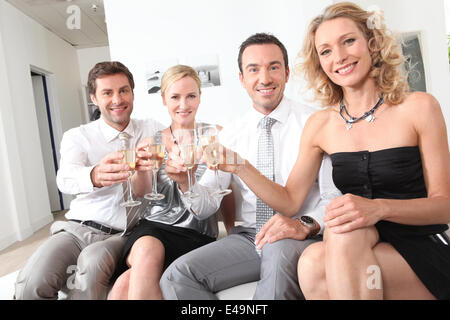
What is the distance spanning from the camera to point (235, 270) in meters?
1.40

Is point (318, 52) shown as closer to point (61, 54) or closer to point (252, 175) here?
point (252, 175)

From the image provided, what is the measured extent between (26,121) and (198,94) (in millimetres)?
1873

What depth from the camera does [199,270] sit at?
53.3 inches

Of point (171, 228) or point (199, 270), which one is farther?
point (171, 228)

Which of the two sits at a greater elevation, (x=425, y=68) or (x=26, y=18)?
(x=26, y=18)

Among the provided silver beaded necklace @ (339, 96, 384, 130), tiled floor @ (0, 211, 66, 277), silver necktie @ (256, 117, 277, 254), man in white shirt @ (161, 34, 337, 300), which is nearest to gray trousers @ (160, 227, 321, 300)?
man in white shirt @ (161, 34, 337, 300)

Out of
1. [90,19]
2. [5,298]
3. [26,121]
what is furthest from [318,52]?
[26,121]

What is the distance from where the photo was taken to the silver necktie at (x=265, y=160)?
1.57m

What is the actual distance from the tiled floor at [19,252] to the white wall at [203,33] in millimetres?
1400

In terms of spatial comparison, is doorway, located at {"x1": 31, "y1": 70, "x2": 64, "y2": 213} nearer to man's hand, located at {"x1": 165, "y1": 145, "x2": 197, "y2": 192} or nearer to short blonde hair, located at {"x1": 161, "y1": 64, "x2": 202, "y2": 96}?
short blonde hair, located at {"x1": 161, "y1": 64, "x2": 202, "y2": 96}

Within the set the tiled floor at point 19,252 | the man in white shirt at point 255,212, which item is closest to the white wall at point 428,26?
the man in white shirt at point 255,212

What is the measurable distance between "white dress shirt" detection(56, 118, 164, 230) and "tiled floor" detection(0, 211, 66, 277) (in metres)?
0.96

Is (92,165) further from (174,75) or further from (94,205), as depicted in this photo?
(174,75)
